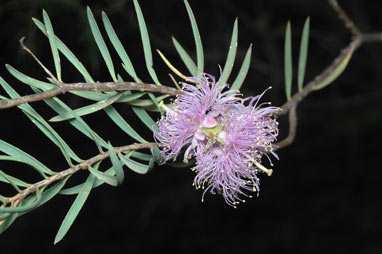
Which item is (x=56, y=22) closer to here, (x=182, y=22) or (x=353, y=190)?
(x=182, y=22)

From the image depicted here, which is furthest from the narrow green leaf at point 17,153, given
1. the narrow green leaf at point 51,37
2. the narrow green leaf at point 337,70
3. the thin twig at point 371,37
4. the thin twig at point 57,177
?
the thin twig at point 371,37

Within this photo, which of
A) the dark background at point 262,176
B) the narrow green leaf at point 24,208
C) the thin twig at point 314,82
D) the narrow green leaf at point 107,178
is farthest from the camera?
the dark background at point 262,176

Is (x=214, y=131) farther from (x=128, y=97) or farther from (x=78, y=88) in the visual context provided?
(x=78, y=88)

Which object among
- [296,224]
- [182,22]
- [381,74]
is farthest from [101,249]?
[381,74]

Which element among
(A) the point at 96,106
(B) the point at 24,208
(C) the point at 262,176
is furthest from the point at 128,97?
(C) the point at 262,176

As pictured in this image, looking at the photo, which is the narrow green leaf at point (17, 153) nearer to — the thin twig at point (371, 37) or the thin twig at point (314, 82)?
the thin twig at point (314, 82)
